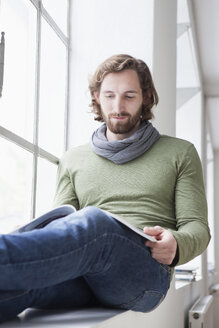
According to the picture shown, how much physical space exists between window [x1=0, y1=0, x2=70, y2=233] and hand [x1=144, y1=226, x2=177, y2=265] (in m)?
0.67

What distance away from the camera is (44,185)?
2.12m

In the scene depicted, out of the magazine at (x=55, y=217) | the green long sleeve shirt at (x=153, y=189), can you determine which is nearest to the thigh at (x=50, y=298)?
the magazine at (x=55, y=217)

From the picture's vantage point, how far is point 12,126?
1799 millimetres

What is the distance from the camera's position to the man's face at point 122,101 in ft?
5.26

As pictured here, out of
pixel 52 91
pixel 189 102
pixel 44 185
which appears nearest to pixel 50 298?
pixel 44 185

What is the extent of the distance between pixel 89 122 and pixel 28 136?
0.43 meters

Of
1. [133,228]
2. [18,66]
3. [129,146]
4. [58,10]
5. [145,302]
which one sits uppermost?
[58,10]

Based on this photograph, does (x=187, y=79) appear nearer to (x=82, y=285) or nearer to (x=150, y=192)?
(x=150, y=192)

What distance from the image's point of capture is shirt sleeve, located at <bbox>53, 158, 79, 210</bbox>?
5.24 feet

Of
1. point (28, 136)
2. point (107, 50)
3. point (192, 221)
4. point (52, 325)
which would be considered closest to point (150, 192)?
point (192, 221)

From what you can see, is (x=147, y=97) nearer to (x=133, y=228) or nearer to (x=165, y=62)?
(x=133, y=228)

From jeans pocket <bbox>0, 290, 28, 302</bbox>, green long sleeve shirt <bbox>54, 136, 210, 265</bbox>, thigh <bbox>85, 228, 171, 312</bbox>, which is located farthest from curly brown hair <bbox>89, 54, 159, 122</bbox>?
jeans pocket <bbox>0, 290, 28, 302</bbox>

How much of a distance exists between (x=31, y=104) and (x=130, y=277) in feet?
3.27

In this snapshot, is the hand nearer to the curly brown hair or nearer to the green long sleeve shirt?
the green long sleeve shirt
